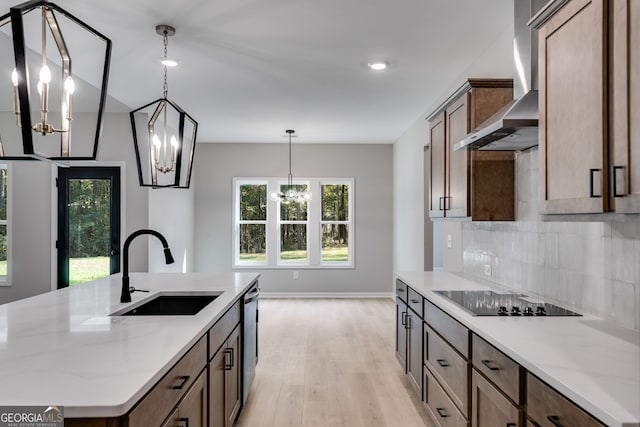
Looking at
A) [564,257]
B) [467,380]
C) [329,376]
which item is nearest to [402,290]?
[329,376]

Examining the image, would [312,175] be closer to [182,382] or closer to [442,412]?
[442,412]

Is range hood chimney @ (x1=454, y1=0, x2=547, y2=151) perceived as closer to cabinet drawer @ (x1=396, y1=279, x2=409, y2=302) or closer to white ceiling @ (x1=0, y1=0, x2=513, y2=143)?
white ceiling @ (x1=0, y1=0, x2=513, y2=143)

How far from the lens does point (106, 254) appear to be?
5.63 m

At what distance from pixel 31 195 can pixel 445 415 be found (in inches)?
221

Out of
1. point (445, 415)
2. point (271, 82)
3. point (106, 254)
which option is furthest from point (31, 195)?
point (445, 415)

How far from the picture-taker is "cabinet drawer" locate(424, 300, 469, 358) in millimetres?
2133

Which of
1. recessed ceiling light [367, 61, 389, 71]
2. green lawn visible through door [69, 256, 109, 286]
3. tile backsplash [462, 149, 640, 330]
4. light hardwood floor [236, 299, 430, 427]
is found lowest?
light hardwood floor [236, 299, 430, 427]

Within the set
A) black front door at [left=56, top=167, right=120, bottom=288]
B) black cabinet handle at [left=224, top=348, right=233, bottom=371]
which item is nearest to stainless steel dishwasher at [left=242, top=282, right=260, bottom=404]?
black cabinet handle at [left=224, top=348, right=233, bottom=371]

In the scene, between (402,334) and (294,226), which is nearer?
(402,334)

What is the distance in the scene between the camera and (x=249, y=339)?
3184 millimetres

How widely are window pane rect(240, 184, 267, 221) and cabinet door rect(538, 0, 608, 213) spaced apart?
6.21 metres

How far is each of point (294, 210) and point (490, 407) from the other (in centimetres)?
617

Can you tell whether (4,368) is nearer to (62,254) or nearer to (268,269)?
(62,254)

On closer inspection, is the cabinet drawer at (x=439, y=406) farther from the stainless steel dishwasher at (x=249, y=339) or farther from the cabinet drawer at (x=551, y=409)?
the stainless steel dishwasher at (x=249, y=339)
